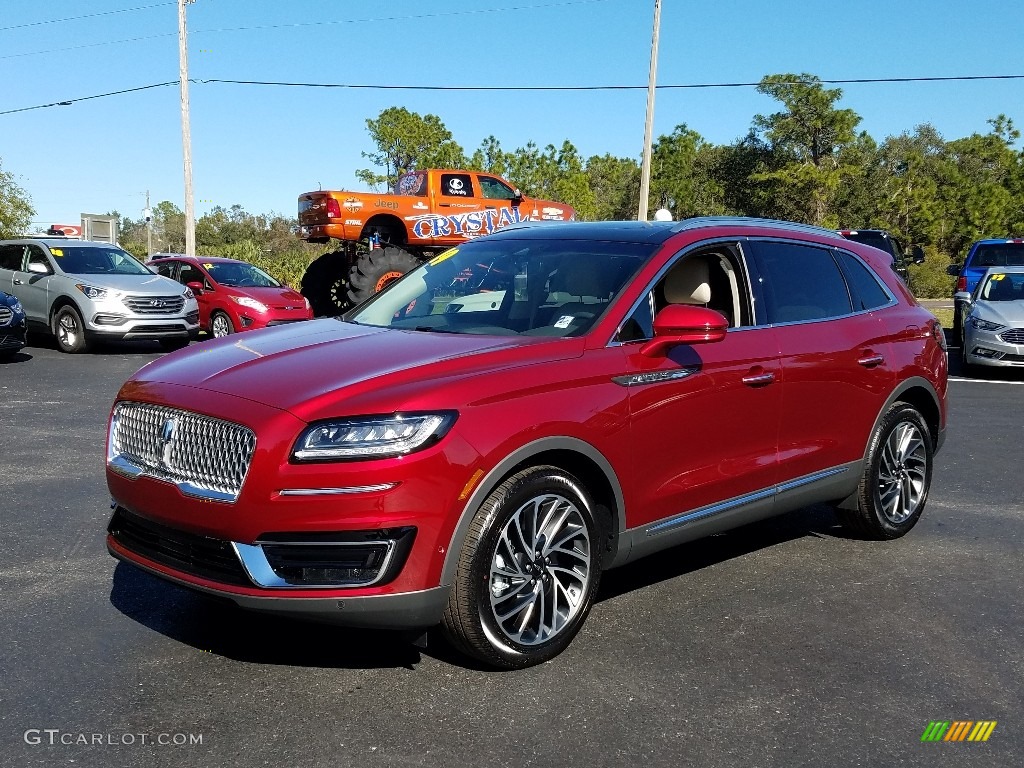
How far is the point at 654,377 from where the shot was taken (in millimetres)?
4426

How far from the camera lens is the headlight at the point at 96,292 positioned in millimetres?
16188

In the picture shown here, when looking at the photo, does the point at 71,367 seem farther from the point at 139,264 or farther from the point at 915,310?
the point at 915,310

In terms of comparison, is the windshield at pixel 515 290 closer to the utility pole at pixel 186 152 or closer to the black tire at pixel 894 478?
the black tire at pixel 894 478

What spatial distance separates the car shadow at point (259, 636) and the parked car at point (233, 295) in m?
13.0

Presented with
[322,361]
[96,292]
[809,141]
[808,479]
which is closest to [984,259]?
[96,292]

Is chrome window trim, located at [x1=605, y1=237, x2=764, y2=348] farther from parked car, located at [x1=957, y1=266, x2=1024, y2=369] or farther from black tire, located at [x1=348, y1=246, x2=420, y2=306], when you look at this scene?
black tire, located at [x1=348, y1=246, x2=420, y2=306]

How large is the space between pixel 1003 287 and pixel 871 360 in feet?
37.0

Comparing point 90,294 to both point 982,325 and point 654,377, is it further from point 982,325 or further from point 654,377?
point 654,377

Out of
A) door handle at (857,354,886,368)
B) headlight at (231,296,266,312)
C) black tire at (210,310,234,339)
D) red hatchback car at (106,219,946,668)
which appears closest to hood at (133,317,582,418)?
red hatchback car at (106,219,946,668)

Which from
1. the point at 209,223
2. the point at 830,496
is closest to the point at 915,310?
the point at 830,496

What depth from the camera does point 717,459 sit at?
475 cm

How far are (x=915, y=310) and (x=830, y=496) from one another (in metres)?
1.50

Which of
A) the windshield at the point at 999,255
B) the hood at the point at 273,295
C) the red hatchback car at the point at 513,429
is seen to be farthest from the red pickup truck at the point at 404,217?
the red hatchback car at the point at 513,429

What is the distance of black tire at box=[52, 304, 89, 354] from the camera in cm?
1630
